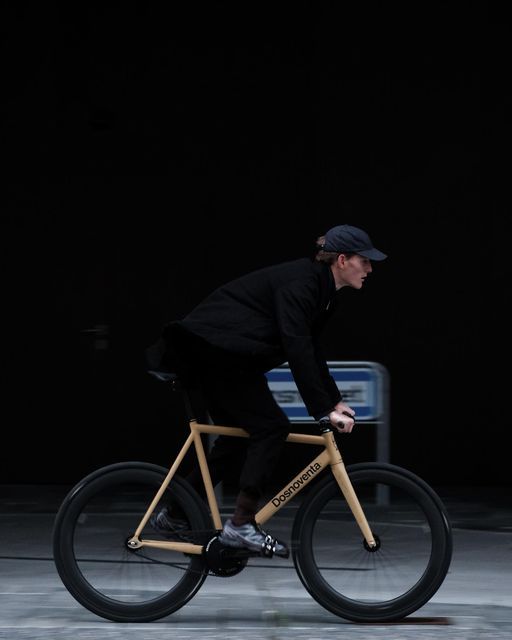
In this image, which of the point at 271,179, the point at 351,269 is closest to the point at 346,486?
the point at 351,269

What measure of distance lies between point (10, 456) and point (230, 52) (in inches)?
129

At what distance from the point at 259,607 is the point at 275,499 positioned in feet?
2.06

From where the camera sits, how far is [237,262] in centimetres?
1068

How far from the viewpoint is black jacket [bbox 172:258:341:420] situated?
6.50 meters

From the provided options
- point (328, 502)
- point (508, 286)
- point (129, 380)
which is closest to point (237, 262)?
point (129, 380)

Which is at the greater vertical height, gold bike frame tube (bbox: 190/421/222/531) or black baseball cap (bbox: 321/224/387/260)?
black baseball cap (bbox: 321/224/387/260)

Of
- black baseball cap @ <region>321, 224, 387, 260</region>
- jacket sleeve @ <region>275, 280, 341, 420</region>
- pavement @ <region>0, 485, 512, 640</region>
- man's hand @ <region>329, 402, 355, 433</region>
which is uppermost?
black baseball cap @ <region>321, 224, 387, 260</region>

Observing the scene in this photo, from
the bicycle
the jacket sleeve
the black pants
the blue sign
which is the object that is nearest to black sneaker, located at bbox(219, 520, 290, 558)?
the bicycle

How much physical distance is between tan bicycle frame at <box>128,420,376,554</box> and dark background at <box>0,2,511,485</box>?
158 inches

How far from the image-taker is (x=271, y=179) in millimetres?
10648

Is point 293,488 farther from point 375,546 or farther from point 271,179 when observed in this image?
point 271,179

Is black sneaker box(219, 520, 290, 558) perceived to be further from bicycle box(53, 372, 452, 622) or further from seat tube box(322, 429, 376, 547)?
seat tube box(322, 429, 376, 547)

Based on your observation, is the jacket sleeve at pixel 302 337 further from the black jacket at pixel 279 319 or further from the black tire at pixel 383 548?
the black tire at pixel 383 548

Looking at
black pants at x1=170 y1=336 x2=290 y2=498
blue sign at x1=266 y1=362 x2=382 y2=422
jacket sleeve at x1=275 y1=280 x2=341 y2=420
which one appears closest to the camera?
jacket sleeve at x1=275 y1=280 x2=341 y2=420
